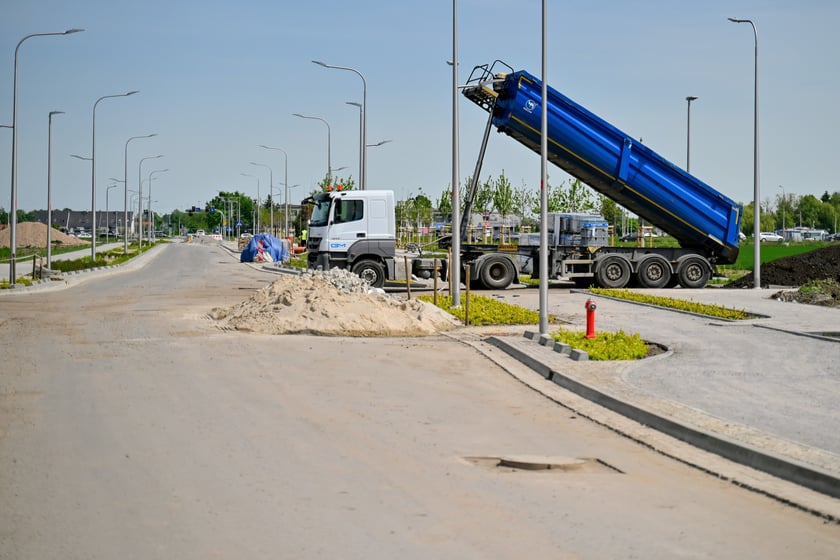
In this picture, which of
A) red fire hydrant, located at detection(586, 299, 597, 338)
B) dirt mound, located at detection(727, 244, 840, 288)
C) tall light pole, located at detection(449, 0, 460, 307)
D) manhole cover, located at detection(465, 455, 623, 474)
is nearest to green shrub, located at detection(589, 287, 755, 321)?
tall light pole, located at detection(449, 0, 460, 307)

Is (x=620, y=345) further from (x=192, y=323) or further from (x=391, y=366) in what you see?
(x=192, y=323)

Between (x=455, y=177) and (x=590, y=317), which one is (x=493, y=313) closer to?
(x=455, y=177)

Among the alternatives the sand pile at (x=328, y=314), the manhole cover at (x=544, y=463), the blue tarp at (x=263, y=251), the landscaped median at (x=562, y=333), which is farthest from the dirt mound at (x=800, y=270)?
the blue tarp at (x=263, y=251)

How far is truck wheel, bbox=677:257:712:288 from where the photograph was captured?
3275cm

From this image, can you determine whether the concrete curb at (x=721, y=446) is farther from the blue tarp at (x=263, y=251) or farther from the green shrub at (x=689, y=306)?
the blue tarp at (x=263, y=251)

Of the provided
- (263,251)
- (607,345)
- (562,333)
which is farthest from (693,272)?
(263,251)

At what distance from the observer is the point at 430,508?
21.7ft

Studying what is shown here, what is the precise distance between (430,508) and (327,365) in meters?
7.82

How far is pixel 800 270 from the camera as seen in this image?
36.0 m

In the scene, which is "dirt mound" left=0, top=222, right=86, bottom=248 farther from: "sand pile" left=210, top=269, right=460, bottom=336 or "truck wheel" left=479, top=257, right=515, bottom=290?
"sand pile" left=210, top=269, right=460, bottom=336

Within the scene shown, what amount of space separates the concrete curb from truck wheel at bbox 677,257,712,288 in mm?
21179

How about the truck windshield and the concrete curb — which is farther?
the truck windshield

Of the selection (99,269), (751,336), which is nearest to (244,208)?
(99,269)

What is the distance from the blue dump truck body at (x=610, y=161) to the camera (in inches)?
1120
